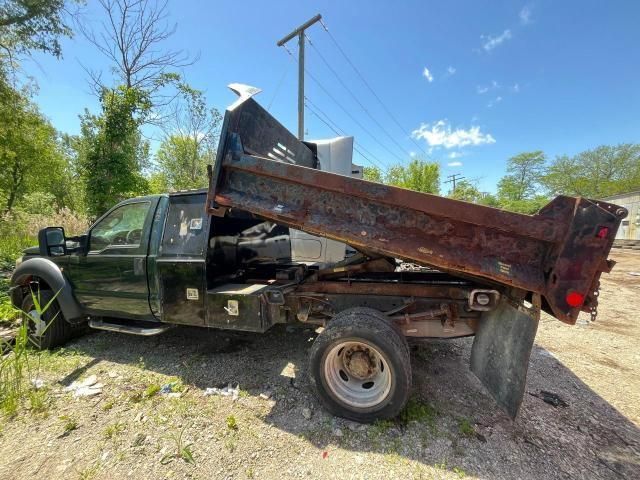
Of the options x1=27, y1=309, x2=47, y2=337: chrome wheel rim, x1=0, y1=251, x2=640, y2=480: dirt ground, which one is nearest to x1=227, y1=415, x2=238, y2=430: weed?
x1=0, y1=251, x2=640, y2=480: dirt ground

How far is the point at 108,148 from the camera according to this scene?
9812 mm

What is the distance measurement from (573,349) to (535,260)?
2982 mm

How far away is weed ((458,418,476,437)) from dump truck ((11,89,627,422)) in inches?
13.1

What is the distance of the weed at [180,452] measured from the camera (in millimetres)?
2160

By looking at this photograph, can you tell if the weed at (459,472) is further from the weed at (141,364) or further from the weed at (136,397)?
the weed at (141,364)

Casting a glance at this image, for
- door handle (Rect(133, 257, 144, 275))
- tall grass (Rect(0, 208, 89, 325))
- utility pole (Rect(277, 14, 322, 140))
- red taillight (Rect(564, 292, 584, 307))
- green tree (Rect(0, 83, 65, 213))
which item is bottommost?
tall grass (Rect(0, 208, 89, 325))

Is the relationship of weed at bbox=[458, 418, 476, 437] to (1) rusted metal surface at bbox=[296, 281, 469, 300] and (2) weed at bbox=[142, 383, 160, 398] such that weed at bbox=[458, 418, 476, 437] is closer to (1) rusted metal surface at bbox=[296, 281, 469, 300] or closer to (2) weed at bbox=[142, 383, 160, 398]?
(1) rusted metal surface at bbox=[296, 281, 469, 300]

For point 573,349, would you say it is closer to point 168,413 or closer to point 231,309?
point 231,309

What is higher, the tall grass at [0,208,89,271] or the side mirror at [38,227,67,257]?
the side mirror at [38,227,67,257]

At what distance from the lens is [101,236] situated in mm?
3725

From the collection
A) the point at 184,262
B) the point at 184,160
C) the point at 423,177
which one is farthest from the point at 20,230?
the point at 423,177

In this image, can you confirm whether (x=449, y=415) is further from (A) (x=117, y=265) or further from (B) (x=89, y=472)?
(A) (x=117, y=265)

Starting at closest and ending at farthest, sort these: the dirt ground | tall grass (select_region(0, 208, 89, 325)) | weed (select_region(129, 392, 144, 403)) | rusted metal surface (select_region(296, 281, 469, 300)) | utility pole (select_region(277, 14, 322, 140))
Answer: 1. the dirt ground
2. rusted metal surface (select_region(296, 281, 469, 300))
3. weed (select_region(129, 392, 144, 403))
4. tall grass (select_region(0, 208, 89, 325))
5. utility pole (select_region(277, 14, 322, 140))

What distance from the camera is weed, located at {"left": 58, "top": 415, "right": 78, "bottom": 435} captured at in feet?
8.08
